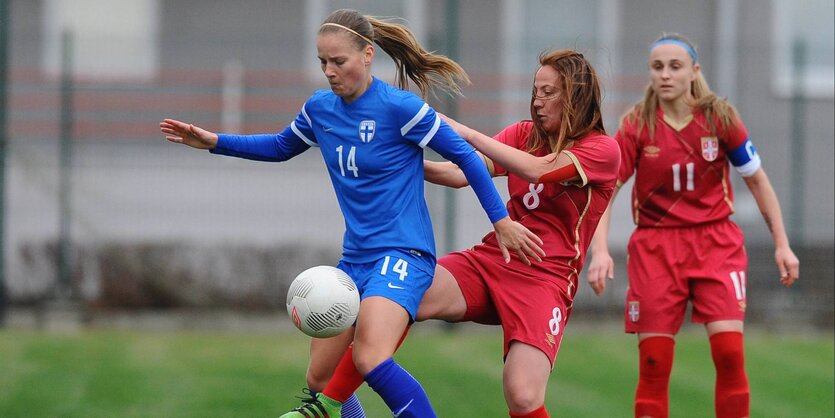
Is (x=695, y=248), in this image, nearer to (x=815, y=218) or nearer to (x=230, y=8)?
(x=815, y=218)

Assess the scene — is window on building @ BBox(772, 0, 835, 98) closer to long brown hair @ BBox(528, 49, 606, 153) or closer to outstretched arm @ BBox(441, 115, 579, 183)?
long brown hair @ BBox(528, 49, 606, 153)

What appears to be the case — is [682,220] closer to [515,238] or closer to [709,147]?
[709,147]

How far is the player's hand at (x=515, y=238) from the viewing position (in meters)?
5.04

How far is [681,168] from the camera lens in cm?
614

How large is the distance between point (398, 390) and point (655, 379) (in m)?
1.61

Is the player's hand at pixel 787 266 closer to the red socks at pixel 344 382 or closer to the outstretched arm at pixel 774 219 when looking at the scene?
the outstretched arm at pixel 774 219

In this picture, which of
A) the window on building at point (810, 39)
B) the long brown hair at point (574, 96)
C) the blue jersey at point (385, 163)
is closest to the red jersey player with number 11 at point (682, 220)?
the long brown hair at point (574, 96)

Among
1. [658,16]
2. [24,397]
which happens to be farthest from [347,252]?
[658,16]

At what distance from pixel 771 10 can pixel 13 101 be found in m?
8.74

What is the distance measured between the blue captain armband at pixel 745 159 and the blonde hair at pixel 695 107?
13cm

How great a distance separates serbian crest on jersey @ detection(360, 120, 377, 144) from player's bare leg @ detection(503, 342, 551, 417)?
104cm

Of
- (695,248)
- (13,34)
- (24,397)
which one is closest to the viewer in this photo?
(695,248)

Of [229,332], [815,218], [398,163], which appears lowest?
[229,332]

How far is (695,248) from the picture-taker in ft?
20.0
